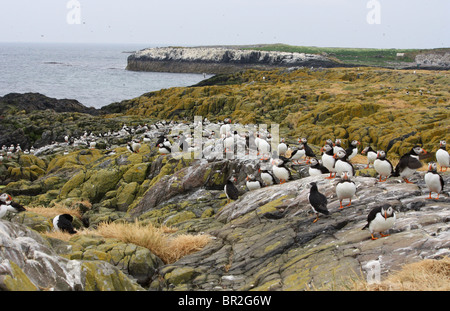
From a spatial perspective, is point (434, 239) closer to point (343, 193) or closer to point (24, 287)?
point (343, 193)

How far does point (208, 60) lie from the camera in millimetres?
172000

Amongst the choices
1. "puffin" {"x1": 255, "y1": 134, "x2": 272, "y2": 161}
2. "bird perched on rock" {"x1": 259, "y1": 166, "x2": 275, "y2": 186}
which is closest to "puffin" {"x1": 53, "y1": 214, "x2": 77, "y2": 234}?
"bird perched on rock" {"x1": 259, "y1": 166, "x2": 275, "y2": 186}

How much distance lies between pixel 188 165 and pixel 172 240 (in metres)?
10.0

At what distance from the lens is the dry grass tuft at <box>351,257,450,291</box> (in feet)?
20.6

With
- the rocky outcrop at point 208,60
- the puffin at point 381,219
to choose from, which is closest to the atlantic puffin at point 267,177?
the puffin at point 381,219

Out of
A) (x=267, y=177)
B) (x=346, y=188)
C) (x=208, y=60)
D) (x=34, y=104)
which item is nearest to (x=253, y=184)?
(x=267, y=177)

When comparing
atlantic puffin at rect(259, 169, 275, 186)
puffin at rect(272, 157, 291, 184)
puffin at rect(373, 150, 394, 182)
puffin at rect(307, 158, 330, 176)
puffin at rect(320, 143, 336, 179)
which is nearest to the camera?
puffin at rect(373, 150, 394, 182)

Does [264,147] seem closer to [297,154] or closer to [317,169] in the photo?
[297,154]

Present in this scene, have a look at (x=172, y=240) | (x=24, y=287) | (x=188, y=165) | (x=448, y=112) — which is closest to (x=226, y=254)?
(x=172, y=240)

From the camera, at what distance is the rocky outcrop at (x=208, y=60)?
148 metres

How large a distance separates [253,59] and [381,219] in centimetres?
15763

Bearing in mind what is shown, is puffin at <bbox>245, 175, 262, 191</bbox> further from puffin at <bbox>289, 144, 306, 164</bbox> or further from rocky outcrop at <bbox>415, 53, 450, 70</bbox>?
rocky outcrop at <bbox>415, 53, 450, 70</bbox>

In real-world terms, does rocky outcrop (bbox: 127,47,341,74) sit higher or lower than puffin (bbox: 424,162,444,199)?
higher

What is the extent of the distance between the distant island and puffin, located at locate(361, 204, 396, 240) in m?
Result: 120
